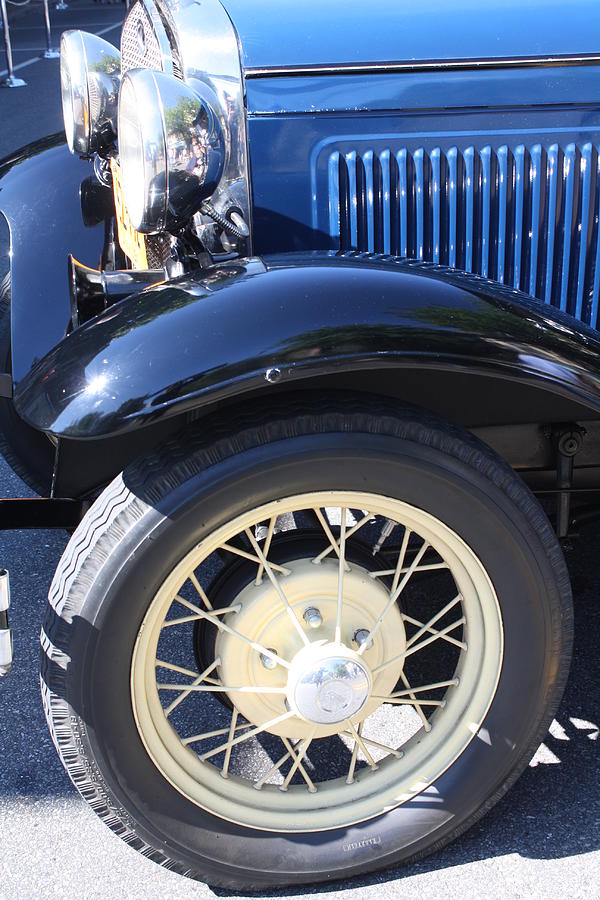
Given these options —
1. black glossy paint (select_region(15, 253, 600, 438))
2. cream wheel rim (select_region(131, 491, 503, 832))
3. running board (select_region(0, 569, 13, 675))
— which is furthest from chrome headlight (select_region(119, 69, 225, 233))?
running board (select_region(0, 569, 13, 675))

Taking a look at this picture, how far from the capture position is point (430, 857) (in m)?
1.79

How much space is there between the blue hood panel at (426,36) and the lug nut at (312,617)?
3.48ft

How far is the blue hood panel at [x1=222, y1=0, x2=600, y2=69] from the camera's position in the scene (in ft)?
6.36

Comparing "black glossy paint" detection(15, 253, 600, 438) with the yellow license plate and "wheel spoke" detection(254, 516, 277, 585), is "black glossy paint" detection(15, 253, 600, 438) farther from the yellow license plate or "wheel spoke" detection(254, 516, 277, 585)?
the yellow license plate

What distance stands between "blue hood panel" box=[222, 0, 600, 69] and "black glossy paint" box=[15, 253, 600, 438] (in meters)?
0.52

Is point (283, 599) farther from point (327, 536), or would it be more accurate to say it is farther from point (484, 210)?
point (484, 210)

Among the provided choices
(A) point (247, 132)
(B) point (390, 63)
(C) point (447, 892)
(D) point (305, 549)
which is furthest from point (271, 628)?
(B) point (390, 63)

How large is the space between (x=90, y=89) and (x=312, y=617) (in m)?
1.51

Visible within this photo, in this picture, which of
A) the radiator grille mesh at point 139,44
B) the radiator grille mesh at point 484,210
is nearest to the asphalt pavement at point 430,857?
the radiator grille mesh at point 484,210

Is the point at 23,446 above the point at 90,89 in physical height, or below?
below

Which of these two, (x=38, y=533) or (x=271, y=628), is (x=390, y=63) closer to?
(x=271, y=628)

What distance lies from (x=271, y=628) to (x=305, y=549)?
0.15m

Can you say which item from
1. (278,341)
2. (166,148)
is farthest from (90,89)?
(278,341)

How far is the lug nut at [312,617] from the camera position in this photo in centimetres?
169
